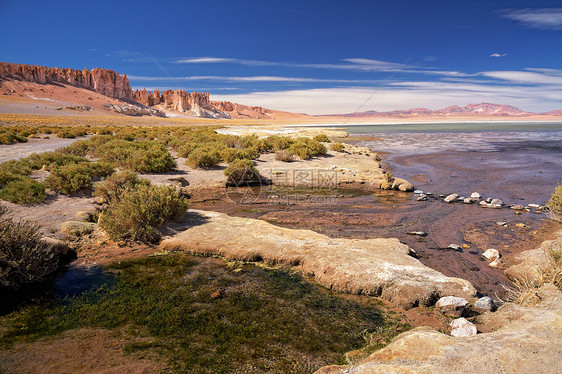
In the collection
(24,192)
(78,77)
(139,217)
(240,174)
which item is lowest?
(139,217)

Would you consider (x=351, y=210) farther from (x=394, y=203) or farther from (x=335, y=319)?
(x=335, y=319)

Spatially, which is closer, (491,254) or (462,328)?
(462,328)

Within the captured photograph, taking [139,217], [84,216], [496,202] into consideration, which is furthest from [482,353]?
[496,202]

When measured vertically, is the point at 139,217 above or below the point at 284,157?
below

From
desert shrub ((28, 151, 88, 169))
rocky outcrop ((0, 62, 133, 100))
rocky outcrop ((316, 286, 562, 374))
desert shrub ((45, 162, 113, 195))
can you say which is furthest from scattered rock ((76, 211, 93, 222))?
rocky outcrop ((0, 62, 133, 100))

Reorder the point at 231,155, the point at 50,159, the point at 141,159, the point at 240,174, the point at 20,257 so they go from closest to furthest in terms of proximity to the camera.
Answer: the point at 20,257 < the point at 50,159 < the point at 141,159 < the point at 240,174 < the point at 231,155

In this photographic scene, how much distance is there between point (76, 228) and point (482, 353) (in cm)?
951

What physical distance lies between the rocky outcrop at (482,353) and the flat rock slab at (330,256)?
1902mm

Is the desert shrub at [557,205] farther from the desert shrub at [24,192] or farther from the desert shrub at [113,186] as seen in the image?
the desert shrub at [24,192]

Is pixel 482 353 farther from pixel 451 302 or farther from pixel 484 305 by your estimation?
pixel 484 305

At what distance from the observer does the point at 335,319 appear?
16.5 feet

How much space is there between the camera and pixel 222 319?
4.93 metres

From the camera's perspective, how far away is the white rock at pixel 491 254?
7484 millimetres

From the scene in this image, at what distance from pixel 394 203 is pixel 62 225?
12.2 m
